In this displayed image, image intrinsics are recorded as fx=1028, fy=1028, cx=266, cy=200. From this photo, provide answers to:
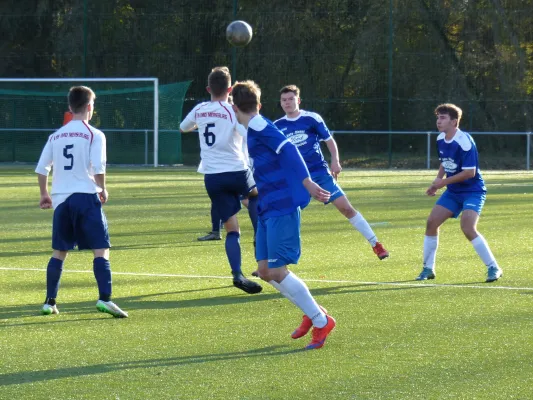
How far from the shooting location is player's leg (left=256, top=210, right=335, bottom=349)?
Result: 626 cm

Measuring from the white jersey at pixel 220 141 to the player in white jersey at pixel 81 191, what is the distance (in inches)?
68.1

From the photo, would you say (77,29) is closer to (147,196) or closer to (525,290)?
(147,196)

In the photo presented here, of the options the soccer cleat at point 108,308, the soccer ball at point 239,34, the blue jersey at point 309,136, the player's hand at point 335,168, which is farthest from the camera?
the soccer ball at point 239,34

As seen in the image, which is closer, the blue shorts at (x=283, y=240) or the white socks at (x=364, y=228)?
the blue shorts at (x=283, y=240)

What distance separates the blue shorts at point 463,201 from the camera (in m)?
9.10

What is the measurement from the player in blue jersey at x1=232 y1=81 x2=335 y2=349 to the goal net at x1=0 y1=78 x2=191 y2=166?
23749 millimetres

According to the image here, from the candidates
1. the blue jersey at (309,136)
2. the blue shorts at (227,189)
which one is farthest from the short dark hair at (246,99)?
the blue jersey at (309,136)

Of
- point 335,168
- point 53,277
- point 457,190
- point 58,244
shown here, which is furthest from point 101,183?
point 335,168

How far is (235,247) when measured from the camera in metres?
8.62

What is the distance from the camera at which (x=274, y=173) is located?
20.8ft

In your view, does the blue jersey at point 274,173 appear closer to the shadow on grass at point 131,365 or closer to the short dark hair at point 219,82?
the shadow on grass at point 131,365

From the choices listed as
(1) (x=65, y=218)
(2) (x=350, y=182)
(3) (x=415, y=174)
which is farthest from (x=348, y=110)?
(1) (x=65, y=218)

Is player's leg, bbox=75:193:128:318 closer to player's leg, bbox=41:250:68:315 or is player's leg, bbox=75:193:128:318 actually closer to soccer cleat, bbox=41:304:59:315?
player's leg, bbox=41:250:68:315

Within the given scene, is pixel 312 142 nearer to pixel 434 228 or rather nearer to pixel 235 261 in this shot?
pixel 434 228
